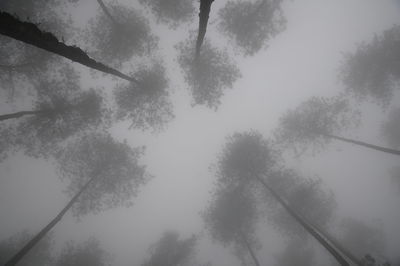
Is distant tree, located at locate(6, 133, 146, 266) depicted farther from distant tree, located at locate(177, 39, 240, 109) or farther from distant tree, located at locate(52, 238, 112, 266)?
distant tree, located at locate(177, 39, 240, 109)

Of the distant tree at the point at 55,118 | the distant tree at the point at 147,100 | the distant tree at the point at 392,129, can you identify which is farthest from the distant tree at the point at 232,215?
the distant tree at the point at 392,129

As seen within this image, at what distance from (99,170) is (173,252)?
43.7 feet

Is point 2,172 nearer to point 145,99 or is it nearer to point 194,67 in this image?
point 145,99

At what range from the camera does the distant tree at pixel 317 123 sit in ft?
71.6

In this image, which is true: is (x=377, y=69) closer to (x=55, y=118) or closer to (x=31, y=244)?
(x=55, y=118)

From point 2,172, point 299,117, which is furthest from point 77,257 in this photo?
point 299,117

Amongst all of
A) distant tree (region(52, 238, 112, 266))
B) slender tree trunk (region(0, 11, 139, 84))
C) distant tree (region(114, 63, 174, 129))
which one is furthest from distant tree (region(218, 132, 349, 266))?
slender tree trunk (region(0, 11, 139, 84))

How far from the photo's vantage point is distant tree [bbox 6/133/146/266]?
66.2ft

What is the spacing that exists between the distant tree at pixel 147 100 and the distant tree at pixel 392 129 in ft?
84.8

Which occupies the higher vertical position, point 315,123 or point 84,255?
point 315,123

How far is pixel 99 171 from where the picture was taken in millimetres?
20281

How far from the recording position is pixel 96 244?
2544 cm

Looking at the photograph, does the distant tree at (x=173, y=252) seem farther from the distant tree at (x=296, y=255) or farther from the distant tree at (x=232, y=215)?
the distant tree at (x=296, y=255)

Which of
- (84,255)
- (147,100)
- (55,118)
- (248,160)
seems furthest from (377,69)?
(84,255)
